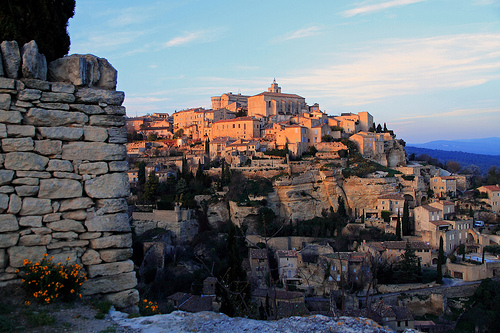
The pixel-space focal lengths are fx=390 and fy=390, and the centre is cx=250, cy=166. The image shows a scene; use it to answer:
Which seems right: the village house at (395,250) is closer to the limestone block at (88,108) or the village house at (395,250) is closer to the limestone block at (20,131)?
the limestone block at (88,108)

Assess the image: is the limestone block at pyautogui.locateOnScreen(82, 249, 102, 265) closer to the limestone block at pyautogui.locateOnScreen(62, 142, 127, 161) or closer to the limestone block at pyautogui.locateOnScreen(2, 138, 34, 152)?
the limestone block at pyautogui.locateOnScreen(62, 142, 127, 161)

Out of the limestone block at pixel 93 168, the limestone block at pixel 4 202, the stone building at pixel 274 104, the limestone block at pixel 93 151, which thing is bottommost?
the limestone block at pixel 4 202

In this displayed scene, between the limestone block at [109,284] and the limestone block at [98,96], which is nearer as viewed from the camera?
the limestone block at [109,284]

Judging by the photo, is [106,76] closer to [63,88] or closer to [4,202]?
[63,88]

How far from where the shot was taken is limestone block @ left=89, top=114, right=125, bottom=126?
4.68 m

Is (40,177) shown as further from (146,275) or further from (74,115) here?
(146,275)

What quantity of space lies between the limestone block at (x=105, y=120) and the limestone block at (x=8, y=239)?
148 cm

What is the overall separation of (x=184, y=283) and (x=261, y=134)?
3029 centimetres

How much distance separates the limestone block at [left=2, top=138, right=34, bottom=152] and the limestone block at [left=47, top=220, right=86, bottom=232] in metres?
0.87

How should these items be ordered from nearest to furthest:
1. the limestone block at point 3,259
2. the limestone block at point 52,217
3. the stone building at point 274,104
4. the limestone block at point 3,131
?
the limestone block at point 3,259 < the limestone block at point 3,131 < the limestone block at point 52,217 < the stone building at point 274,104


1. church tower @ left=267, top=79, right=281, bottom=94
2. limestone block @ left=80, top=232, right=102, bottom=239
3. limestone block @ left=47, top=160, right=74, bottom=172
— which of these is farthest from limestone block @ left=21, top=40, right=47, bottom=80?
church tower @ left=267, top=79, right=281, bottom=94

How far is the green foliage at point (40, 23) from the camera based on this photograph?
177 inches

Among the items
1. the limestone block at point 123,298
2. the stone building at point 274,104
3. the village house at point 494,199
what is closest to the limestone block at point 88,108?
the limestone block at point 123,298

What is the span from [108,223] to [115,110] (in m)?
1.39
